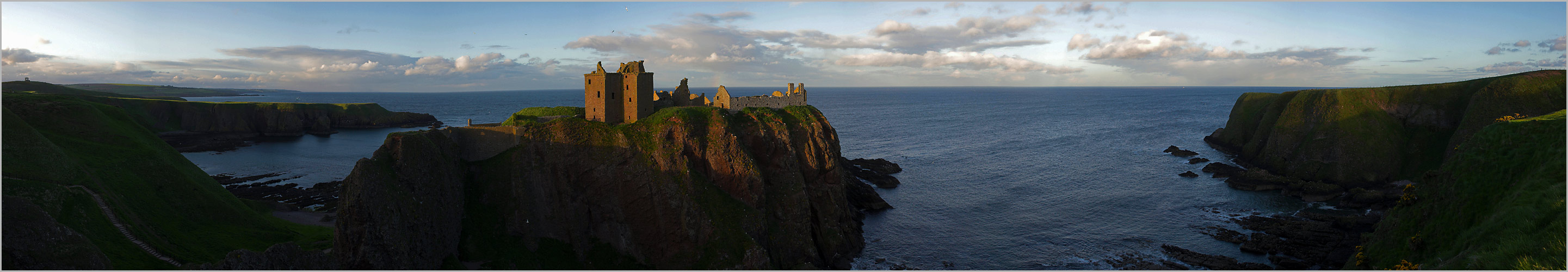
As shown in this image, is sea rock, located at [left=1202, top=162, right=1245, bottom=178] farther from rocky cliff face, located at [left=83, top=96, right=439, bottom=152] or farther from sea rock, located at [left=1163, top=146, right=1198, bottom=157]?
rocky cliff face, located at [left=83, top=96, right=439, bottom=152]

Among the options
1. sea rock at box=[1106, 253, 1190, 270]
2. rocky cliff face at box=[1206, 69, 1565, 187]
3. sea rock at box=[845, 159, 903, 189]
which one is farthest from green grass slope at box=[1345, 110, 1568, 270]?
rocky cliff face at box=[1206, 69, 1565, 187]

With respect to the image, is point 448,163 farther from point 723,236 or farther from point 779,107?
point 779,107

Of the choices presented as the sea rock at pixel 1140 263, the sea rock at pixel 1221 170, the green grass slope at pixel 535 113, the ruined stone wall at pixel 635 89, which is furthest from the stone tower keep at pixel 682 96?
the sea rock at pixel 1221 170

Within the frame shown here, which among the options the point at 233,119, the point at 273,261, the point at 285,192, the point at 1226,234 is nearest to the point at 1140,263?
the point at 1226,234

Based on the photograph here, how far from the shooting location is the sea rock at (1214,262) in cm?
4934

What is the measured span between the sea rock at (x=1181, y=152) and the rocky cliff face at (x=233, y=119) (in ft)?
564

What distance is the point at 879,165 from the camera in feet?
316

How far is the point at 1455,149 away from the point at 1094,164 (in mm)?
57107

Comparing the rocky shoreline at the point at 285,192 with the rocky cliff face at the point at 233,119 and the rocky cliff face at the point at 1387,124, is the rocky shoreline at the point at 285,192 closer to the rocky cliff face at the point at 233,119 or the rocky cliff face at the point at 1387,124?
the rocky cliff face at the point at 233,119

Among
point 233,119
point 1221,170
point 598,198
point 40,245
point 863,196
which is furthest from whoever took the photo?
point 233,119

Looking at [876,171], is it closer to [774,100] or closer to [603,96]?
[774,100]

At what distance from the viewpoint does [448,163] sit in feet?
153

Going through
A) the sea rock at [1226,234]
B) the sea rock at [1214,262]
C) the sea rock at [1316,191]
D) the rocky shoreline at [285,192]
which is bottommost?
the sea rock at [1214,262]

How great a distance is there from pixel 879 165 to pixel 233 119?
147532mm
